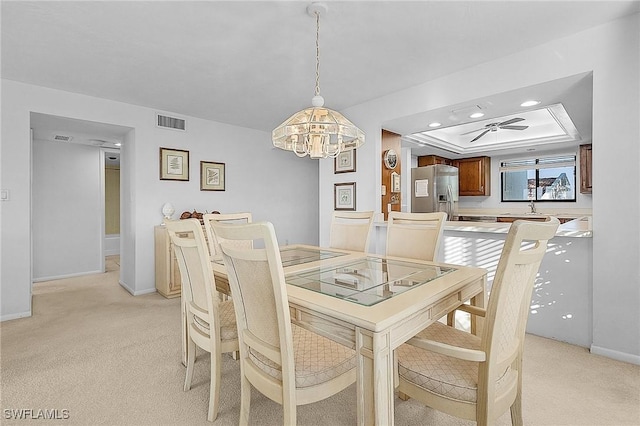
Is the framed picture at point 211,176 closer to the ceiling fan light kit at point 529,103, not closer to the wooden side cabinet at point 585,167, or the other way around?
the ceiling fan light kit at point 529,103

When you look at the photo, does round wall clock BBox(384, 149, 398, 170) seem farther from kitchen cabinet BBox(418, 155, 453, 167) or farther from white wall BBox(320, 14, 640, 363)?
kitchen cabinet BBox(418, 155, 453, 167)

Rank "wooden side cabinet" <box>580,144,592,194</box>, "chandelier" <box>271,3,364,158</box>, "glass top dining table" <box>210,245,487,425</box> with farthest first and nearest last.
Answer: "wooden side cabinet" <box>580,144,592,194</box>, "chandelier" <box>271,3,364,158</box>, "glass top dining table" <box>210,245,487,425</box>

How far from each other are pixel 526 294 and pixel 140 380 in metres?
2.26

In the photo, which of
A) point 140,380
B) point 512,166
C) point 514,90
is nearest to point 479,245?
point 514,90

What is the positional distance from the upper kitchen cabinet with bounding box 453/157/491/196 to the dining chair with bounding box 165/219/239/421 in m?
5.94

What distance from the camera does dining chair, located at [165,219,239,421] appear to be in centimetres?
159

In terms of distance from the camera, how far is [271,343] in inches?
50.1

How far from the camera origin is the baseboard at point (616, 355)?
219 centimetres

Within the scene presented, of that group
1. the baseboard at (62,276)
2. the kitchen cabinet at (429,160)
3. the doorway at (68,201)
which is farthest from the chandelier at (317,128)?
the baseboard at (62,276)

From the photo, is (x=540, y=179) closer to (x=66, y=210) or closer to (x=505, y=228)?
(x=505, y=228)

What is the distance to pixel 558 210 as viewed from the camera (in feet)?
18.4

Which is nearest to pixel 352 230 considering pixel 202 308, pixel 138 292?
pixel 202 308

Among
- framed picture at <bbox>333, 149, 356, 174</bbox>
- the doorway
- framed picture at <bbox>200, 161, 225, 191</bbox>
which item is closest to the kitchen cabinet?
framed picture at <bbox>333, 149, 356, 174</bbox>

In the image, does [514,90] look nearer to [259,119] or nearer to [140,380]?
[259,119]
